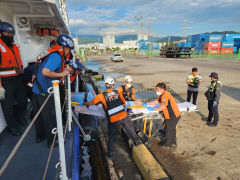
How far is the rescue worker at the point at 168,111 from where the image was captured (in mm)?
3489

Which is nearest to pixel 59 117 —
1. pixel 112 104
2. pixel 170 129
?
pixel 112 104

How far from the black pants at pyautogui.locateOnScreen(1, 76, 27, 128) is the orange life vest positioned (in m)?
0.11

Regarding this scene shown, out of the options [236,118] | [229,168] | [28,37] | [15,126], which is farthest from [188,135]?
[28,37]

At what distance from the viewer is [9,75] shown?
111 inches

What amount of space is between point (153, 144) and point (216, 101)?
7.58 feet

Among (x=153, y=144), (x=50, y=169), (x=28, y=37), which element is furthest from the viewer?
(x=28, y=37)

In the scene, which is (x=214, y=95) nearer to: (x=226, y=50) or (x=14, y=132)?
(x=14, y=132)

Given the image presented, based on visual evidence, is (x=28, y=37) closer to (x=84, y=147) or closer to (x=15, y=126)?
(x=15, y=126)

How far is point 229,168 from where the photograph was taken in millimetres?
3090

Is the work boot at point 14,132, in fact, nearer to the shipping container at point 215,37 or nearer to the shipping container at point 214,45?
the shipping container at point 214,45

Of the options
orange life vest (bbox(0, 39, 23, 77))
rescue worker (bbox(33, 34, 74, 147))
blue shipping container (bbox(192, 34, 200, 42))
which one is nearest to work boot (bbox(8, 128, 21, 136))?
rescue worker (bbox(33, 34, 74, 147))

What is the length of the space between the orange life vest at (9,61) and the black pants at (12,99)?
0.11 meters

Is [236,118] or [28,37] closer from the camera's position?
[28,37]

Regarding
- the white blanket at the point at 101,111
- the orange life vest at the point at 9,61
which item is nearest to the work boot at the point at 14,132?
the orange life vest at the point at 9,61
